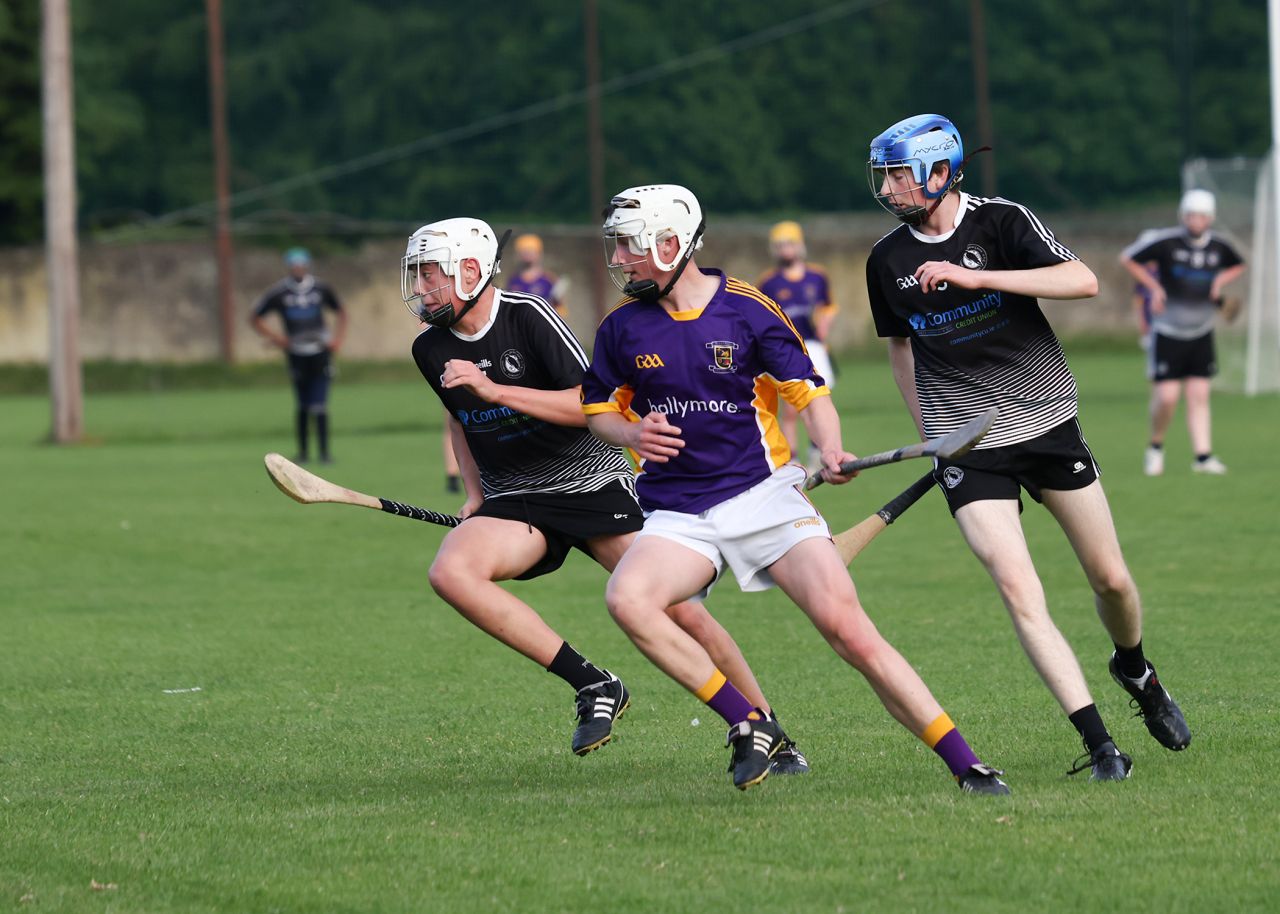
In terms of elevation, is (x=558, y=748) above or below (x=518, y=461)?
below

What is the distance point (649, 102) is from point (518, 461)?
40.6 m

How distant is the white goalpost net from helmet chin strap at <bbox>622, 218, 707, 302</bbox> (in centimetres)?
2066

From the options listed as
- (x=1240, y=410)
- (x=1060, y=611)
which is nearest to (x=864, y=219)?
(x=1240, y=410)

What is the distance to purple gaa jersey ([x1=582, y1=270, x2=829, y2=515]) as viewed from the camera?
246 inches

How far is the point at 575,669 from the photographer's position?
7016 mm

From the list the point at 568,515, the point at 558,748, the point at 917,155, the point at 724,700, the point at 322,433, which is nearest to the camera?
the point at 724,700

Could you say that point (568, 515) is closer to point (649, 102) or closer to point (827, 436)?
point (827, 436)

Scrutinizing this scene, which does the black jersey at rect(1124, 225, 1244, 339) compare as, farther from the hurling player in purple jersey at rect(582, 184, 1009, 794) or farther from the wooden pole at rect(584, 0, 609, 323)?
the wooden pole at rect(584, 0, 609, 323)

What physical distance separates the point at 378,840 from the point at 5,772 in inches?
78.2

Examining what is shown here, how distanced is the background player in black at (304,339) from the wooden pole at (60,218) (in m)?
5.32

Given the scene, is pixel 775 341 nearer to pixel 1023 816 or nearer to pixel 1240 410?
pixel 1023 816

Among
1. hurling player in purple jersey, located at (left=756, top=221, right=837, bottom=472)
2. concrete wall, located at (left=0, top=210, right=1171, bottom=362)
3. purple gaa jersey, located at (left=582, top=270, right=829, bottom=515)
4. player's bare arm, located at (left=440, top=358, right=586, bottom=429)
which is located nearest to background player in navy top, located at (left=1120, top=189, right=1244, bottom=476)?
hurling player in purple jersey, located at (left=756, top=221, right=837, bottom=472)

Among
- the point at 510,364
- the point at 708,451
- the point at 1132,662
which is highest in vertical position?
the point at 510,364

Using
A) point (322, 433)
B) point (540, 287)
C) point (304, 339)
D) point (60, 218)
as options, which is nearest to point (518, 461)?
point (540, 287)
